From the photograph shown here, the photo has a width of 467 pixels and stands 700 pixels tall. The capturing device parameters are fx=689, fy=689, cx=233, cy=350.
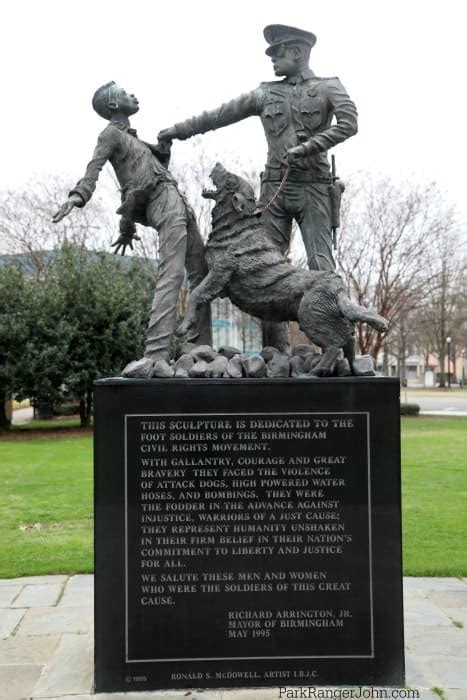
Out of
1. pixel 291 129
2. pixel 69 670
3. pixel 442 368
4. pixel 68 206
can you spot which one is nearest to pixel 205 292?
pixel 68 206

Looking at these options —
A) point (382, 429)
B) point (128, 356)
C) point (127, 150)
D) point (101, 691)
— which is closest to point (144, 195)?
point (127, 150)

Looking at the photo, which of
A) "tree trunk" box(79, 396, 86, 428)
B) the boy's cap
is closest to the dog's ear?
the boy's cap

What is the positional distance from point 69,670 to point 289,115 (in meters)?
4.09

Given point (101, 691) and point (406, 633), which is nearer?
point (101, 691)

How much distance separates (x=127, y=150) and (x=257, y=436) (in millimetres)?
2195

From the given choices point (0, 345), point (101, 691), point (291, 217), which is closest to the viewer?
point (101, 691)

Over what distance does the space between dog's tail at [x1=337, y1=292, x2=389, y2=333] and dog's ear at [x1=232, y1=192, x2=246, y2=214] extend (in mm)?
906

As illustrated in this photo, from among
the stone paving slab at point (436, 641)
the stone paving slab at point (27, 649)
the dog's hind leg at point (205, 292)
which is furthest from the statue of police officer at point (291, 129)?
the stone paving slab at point (27, 649)

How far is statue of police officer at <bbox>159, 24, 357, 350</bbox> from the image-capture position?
505 cm

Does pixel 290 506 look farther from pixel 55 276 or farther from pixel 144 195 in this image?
pixel 55 276

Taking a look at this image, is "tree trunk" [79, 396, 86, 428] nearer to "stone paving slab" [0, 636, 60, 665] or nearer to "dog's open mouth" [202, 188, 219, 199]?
"stone paving slab" [0, 636, 60, 665]

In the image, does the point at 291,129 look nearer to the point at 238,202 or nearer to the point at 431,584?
the point at 238,202

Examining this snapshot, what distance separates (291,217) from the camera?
5.32m

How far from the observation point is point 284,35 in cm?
510
